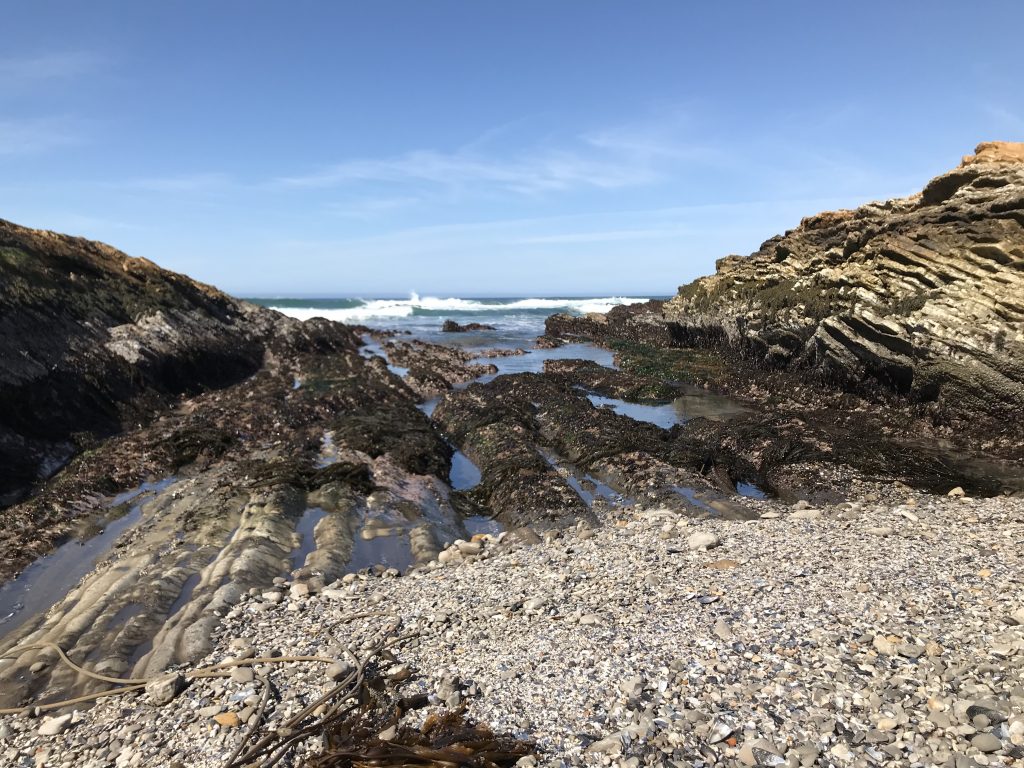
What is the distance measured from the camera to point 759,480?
46.6ft

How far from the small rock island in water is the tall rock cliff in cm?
11

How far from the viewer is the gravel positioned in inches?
184

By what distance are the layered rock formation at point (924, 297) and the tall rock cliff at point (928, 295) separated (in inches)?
1.4

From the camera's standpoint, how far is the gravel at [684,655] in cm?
468

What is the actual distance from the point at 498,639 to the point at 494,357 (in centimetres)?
3419

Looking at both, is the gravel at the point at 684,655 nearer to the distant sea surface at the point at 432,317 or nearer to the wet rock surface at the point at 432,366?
the wet rock surface at the point at 432,366

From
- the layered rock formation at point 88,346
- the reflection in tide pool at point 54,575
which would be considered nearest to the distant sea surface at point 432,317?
the layered rock formation at point 88,346

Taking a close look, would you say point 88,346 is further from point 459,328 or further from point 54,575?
point 459,328

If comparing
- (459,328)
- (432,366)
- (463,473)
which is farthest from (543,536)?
(459,328)

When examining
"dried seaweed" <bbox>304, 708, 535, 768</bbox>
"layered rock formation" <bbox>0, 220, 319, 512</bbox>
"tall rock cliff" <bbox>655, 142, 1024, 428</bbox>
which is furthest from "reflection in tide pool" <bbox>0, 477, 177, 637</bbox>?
"tall rock cliff" <bbox>655, 142, 1024, 428</bbox>

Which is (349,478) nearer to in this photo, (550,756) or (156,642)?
(156,642)

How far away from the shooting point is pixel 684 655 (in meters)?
5.89

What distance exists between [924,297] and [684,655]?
58.6ft

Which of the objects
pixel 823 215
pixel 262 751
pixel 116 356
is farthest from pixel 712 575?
pixel 823 215
